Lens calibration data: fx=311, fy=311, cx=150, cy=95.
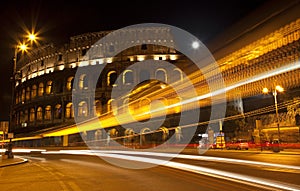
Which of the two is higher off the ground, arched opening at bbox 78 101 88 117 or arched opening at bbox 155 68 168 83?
arched opening at bbox 155 68 168 83

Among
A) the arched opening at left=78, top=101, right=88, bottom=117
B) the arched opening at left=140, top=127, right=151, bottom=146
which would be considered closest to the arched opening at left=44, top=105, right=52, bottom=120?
the arched opening at left=78, top=101, right=88, bottom=117

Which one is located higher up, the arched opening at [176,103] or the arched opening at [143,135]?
the arched opening at [176,103]

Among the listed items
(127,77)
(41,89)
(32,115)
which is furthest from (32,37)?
(32,115)

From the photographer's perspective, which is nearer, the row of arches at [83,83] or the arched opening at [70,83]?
the row of arches at [83,83]

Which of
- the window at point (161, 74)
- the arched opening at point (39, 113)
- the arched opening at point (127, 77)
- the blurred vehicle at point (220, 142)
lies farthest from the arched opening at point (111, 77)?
the blurred vehicle at point (220, 142)

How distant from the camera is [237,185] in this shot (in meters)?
7.54

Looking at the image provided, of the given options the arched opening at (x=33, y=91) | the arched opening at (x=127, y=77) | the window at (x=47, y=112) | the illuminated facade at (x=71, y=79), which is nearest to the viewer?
the arched opening at (x=127, y=77)

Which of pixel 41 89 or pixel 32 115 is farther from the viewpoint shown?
pixel 41 89

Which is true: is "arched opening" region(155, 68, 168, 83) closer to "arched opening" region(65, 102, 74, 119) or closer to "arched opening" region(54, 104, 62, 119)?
"arched opening" region(65, 102, 74, 119)

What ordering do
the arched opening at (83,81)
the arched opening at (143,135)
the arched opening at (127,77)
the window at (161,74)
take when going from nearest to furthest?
the arched opening at (143,135)
the window at (161,74)
the arched opening at (127,77)
the arched opening at (83,81)

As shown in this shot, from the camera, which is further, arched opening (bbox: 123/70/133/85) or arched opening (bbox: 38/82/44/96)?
arched opening (bbox: 38/82/44/96)

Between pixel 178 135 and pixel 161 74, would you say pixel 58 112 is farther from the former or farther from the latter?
pixel 178 135

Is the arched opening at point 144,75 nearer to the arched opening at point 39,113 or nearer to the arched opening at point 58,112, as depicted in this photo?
the arched opening at point 58,112

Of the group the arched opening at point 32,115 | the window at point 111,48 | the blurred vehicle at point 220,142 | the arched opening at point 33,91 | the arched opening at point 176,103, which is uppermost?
the window at point 111,48
